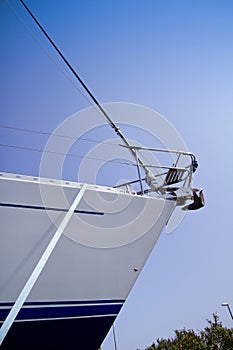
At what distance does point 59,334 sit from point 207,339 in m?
12.5

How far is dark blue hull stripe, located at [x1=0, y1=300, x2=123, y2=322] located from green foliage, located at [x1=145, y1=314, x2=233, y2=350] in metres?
11.5

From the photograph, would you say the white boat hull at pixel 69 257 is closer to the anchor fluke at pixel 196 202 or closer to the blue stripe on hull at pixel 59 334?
the blue stripe on hull at pixel 59 334

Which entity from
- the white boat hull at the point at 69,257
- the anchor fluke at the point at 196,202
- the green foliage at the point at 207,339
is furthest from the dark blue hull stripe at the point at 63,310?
the green foliage at the point at 207,339

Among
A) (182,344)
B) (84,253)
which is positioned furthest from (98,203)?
(182,344)

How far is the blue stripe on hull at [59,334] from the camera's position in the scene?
190 cm

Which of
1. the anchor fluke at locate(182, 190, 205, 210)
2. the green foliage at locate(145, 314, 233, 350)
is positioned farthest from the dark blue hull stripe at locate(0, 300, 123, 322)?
the green foliage at locate(145, 314, 233, 350)

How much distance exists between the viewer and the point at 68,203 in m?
2.20

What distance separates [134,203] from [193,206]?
0.75m

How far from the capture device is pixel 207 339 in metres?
11.7

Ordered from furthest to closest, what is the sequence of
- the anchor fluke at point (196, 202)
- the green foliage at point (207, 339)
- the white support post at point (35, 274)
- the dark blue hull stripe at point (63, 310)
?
the green foliage at point (207, 339), the anchor fluke at point (196, 202), the dark blue hull stripe at point (63, 310), the white support post at point (35, 274)

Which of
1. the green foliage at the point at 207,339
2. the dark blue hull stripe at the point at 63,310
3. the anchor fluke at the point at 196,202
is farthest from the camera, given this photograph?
the green foliage at the point at 207,339

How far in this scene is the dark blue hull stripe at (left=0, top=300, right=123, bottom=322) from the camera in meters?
1.88

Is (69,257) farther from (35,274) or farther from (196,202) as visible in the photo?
(196,202)

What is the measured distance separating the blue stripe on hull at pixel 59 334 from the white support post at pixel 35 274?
0.13m
